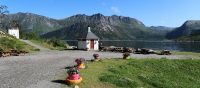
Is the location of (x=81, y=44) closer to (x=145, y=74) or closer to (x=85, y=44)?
(x=85, y=44)

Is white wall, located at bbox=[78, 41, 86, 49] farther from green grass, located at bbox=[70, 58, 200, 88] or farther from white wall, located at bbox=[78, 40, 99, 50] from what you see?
green grass, located at bbox=[70, 58, 200, 88]

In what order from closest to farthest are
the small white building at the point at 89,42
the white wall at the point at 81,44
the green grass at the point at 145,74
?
the green grass at the point at 145,74 < the small white building at the point at 89,42 < the white wall at the point at 81,44

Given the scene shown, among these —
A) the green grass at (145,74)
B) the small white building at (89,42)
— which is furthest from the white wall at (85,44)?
the green grass at (145,74)

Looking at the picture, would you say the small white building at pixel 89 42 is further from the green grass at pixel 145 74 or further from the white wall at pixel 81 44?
the green grass at pixel 145 74

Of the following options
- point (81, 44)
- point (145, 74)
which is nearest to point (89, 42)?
point (81, 44)

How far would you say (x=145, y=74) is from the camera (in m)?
37.7

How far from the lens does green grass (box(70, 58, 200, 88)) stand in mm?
30114

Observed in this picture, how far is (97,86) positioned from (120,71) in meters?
9.25

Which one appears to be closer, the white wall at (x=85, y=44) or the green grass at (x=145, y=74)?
the green grass at (x=145, y=74)

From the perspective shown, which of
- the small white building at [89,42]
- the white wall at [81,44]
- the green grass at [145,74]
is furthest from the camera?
the white wall at [81,44]

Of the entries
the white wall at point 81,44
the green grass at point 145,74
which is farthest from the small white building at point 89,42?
the green grass at point 145,74

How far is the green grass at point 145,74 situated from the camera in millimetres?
30114

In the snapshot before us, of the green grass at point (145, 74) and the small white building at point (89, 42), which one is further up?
the small white building at point (89, 42)

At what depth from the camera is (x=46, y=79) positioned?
28938 millimetres
